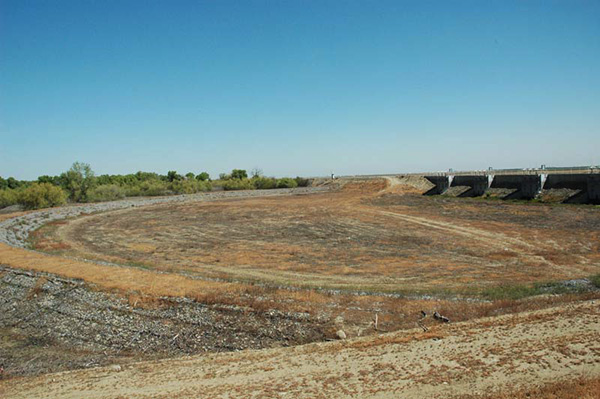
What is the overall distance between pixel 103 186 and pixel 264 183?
5017 centimetres

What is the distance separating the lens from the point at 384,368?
12.1 meters

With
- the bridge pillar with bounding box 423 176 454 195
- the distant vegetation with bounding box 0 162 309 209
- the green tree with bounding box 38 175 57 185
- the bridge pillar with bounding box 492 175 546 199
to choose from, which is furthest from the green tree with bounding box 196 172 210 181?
the bridge pillar with bounding box 492 175 546 199

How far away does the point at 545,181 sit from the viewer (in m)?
57.3

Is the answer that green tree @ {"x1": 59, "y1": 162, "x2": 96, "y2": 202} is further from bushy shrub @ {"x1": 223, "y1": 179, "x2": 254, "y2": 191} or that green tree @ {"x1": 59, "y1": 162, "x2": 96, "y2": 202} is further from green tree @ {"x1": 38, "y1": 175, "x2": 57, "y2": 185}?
bushy shrub @ {"x1": 223, "y1": 179, "x2": 254, "y2": 191}

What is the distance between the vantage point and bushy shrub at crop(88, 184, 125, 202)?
80188 mm

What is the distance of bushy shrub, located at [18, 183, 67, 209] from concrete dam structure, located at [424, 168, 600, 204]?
240 feet

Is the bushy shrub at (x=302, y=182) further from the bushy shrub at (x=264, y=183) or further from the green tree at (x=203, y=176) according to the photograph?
the green tree at (x=203, y=176)

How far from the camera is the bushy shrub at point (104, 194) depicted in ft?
263

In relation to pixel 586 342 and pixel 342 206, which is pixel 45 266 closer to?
pixel 586 342

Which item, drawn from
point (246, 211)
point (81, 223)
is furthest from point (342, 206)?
point (81, 223)

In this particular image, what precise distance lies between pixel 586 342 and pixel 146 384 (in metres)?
14.6

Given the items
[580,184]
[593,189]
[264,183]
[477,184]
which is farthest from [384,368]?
[264,183]

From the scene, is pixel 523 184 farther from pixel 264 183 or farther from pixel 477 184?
pixel 264 183

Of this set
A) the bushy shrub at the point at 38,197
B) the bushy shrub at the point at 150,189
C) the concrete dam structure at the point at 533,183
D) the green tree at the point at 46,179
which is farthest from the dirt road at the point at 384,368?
the bushy shrub at the point at 150,189
